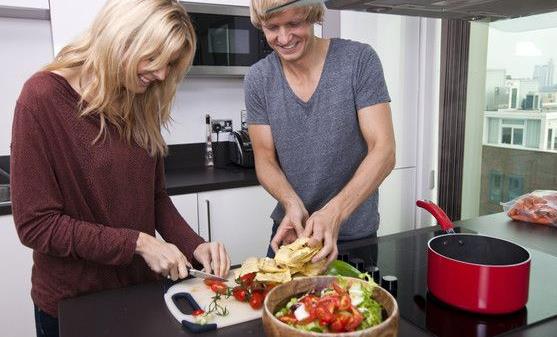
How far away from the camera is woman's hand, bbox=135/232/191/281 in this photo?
0.98m

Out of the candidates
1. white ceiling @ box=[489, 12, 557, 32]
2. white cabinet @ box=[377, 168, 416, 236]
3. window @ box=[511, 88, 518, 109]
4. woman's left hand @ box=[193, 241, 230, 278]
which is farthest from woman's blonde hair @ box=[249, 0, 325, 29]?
window @ box=[511, 88, 518, 109]

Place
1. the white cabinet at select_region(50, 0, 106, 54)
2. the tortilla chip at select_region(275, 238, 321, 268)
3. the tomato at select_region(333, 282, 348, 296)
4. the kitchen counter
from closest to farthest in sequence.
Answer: the tomato at select_region(333, 282, 348, 296)
the kitchen counter
the tortilla chip at select_region(275, 238, 321, 268)
the white cabinet at select_region(50, 0, 106, 54)

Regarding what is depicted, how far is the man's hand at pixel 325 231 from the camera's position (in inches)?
39.0

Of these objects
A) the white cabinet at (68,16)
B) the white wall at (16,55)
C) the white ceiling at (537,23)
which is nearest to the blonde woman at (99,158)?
the white cabinet at (68,16)

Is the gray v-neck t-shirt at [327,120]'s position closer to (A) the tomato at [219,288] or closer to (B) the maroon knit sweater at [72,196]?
(B) the maroon knit sweater at [72,196]

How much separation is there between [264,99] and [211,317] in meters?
0.74

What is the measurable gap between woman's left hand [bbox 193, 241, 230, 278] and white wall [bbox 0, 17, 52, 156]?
1642mm

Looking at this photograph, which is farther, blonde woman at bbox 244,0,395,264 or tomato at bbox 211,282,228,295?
blonde woman at bbox 244,0,395,264

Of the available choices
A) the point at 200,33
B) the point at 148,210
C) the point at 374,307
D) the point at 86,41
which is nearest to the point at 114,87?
the point at 86,41

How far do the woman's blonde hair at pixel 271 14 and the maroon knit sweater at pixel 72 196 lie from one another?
0.46m

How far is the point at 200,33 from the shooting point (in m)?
2.23

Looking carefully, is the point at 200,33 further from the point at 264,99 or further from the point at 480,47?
the point at 480,47

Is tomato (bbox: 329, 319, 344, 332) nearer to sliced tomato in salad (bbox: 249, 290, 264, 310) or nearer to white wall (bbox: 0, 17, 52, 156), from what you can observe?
sliced tomato in salad (bbox: 249, 290, 264, 310)

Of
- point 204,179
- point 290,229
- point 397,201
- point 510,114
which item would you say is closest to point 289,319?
point 290,229
